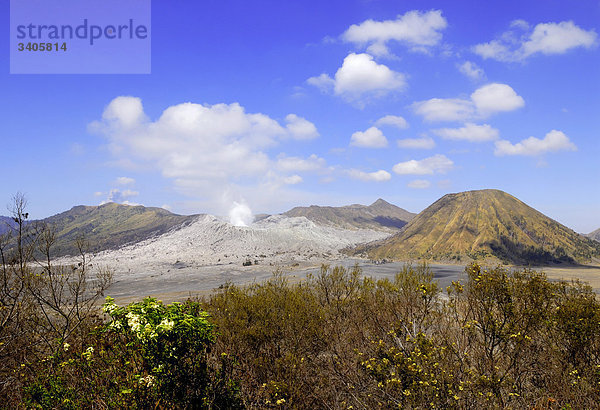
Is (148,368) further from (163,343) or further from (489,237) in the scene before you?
(489,237)

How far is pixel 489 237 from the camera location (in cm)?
15175

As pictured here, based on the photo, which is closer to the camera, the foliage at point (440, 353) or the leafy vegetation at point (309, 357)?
the leafy vegetation at point (309, 357)

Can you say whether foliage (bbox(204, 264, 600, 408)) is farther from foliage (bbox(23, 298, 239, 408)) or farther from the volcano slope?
the volcano slope

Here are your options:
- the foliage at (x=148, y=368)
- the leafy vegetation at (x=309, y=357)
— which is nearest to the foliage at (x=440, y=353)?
the leafy vegetation at (x=309, y=357)

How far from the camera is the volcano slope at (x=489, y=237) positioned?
452 feet

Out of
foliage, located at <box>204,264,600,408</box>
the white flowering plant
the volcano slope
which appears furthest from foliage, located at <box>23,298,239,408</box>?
the volcano slope

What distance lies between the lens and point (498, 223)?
162375 millimetres

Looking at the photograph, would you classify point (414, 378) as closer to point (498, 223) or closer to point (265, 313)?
point (265, 313)

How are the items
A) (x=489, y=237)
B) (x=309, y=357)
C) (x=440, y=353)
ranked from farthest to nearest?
1. (x=489, y=237)
2. (x=309, y=357)
3. (x=440, y=353)

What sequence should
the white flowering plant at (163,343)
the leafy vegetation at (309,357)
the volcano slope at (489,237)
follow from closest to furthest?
the white flowering plant at (163,343)
the leafy vegetation at (309,357)
the volcano slope at (489,237)

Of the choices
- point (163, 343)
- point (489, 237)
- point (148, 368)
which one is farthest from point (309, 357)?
point (489, 237)

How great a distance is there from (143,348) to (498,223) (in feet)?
627

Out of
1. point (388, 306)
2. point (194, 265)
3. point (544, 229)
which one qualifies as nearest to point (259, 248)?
point (194, 265)

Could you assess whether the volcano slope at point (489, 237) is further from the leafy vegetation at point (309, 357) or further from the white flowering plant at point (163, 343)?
the white flowering plant at point (163, 343)
